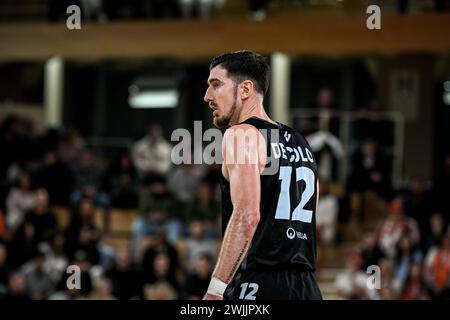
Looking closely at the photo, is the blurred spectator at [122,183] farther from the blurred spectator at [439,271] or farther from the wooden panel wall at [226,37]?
the blurred spectator at [439,271]

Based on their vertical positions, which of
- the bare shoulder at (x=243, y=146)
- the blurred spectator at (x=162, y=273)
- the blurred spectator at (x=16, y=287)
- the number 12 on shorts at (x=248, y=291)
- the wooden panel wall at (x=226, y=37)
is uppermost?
the wooden panel wall at (x=226, y=37)

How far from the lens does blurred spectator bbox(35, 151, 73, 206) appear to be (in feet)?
54.1

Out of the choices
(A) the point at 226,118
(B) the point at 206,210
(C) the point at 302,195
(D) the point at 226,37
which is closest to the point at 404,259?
(B) the point at 206,210

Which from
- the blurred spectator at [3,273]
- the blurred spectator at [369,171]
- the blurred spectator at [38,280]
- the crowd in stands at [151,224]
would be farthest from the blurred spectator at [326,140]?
the blurred spectator at [3,273]

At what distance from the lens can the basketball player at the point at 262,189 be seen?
15.8 ft

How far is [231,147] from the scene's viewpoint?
481 centimetres

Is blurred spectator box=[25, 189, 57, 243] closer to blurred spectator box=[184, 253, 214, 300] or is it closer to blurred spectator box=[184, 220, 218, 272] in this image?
blurred spectator box=[184, 220, 218, 272]

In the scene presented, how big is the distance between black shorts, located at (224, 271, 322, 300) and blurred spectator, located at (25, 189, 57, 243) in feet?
32.4

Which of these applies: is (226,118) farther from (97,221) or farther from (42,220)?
(97,221)

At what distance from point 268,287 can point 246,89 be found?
0.94 meters

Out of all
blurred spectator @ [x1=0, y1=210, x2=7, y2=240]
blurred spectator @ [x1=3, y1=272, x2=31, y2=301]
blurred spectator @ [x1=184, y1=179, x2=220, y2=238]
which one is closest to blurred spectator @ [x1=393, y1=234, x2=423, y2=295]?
blurred spectator @ [x1=184, y1=179, x2=220, y2=238]

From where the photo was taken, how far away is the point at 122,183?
16.8m

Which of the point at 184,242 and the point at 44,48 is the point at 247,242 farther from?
the point at 44,48
